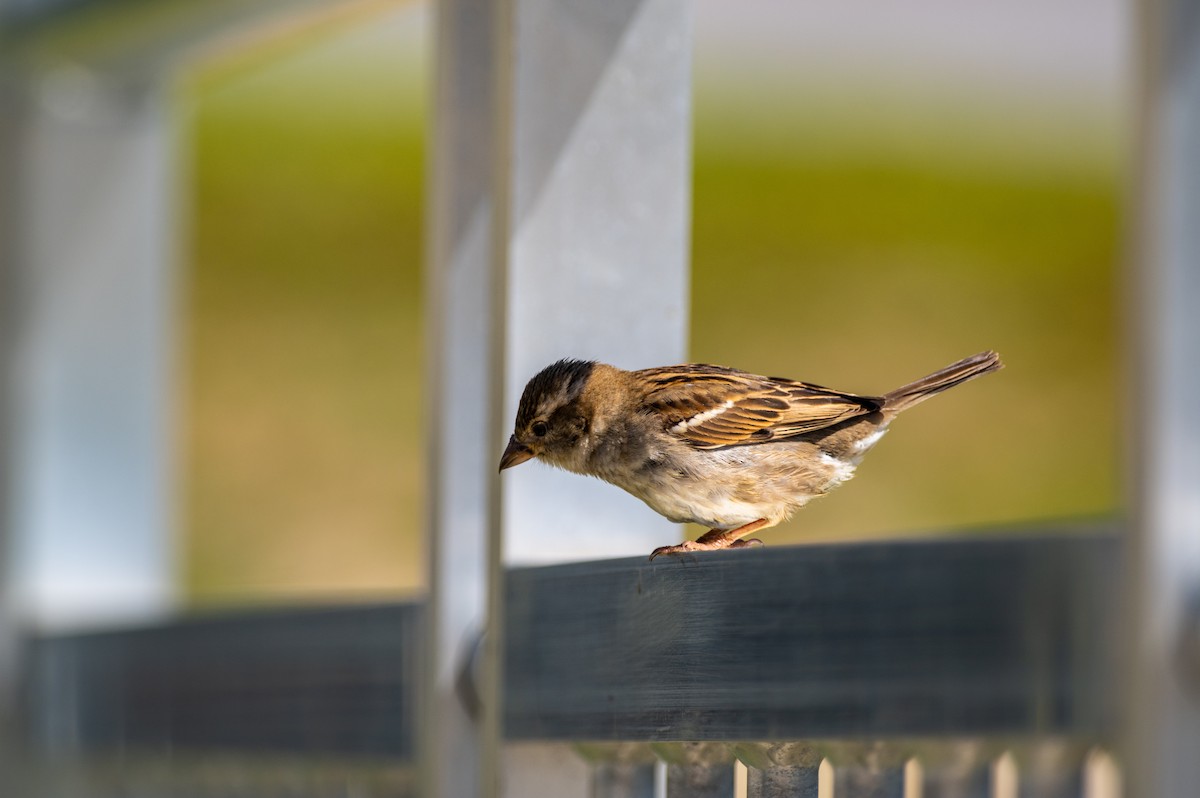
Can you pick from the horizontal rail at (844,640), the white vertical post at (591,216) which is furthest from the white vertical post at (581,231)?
the horizontal rail at (844,640)

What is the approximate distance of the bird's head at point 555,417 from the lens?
1318 mm

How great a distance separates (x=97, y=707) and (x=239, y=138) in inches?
173

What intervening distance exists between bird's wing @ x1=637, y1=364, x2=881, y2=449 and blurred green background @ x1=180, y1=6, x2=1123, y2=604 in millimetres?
27

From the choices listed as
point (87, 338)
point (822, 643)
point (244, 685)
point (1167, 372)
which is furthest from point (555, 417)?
point (87, 338)

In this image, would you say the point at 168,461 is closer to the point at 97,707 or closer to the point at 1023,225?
the point at 97,707

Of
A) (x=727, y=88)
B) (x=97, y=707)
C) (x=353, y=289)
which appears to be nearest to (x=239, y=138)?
(x=353, y=289)

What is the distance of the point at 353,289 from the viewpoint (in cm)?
744

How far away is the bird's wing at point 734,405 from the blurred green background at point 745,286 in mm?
27

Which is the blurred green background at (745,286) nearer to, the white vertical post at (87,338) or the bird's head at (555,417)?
the bird's head at (555,417)

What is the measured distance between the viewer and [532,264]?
1476mm

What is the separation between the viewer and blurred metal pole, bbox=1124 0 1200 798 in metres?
0.96

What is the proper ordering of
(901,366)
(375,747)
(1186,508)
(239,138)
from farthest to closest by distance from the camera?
(239,138)
(375,747)
(901,366)
(1186,508)

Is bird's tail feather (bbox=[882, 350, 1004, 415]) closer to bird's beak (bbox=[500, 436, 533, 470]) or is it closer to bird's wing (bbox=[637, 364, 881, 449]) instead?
bird's wing (bbox=[637, 364, 881, 449])

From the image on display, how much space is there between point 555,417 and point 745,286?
206 millimetres
